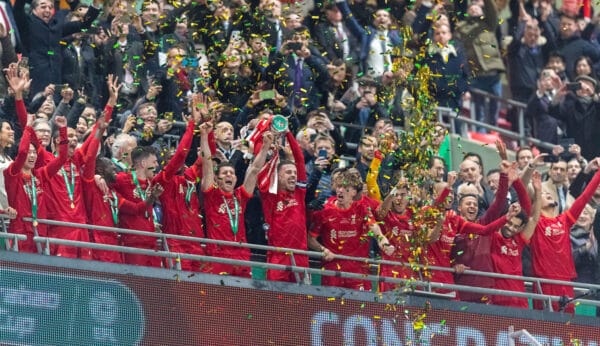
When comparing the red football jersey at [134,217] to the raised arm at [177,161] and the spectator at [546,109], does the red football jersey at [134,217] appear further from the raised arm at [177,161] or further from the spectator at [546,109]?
the spectator at [546,109]

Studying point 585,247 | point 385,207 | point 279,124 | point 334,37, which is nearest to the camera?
point 279,124

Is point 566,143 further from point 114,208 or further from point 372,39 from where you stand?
point 114,208

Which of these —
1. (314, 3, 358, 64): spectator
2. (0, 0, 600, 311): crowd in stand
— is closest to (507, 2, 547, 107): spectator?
(0, 0, 600, 311): crowd in stand

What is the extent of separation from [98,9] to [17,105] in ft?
10.4

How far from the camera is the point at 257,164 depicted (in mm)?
18453

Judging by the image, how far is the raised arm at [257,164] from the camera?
1844 centimetres

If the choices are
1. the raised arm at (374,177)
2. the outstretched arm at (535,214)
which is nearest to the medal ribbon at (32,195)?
the raised arm at (374,177)

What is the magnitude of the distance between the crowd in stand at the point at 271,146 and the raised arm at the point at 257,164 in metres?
0.01

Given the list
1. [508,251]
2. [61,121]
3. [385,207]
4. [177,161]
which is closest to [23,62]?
[61,121]

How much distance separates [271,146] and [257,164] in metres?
0.44

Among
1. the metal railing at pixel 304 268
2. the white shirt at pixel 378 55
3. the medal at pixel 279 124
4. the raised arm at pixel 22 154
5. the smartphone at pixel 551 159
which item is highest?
the white shirt at pixel 378 55

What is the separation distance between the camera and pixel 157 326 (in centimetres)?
1778

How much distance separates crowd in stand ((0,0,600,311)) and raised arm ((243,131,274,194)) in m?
0.01

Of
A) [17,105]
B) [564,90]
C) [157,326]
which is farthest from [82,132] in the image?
[564,90]
